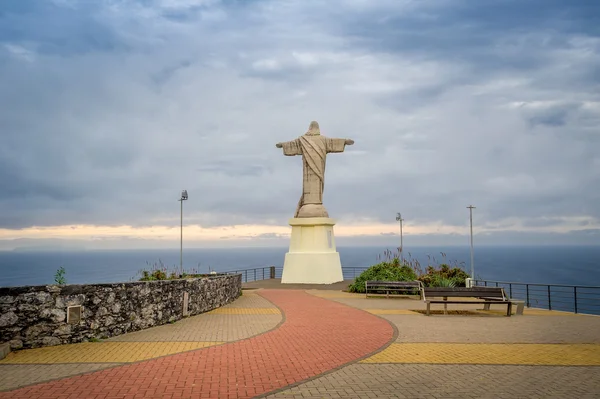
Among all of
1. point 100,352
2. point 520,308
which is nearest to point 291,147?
point 520,308

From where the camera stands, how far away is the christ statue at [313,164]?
2770 cm

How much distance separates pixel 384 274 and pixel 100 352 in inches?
608

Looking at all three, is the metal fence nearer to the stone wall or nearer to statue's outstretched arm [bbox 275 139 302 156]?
statue's outstretched arm [bbox 275 139 302 156]

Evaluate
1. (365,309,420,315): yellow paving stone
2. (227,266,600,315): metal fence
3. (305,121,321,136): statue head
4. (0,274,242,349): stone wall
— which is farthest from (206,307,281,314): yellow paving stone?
(305,121,321,136): statue head

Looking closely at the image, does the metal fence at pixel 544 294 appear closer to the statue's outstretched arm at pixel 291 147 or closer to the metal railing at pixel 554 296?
the metal railing at pixel 554 296

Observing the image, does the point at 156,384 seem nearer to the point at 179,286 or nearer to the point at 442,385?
the point at 442,385

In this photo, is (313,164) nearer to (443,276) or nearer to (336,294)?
(336,294)

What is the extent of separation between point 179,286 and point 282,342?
Answer: 12.8ft

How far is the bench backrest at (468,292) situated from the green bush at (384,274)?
6.69 metres

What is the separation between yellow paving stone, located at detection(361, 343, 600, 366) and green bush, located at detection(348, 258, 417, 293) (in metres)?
12.3

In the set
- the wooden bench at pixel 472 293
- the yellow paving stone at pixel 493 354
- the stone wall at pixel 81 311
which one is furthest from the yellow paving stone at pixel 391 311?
the stone wall at pixel 81 311

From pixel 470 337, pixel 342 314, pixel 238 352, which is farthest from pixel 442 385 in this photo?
pixel 342 314

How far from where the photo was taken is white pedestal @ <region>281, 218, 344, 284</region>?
87.7 feet

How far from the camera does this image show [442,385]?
7133 millimetres
